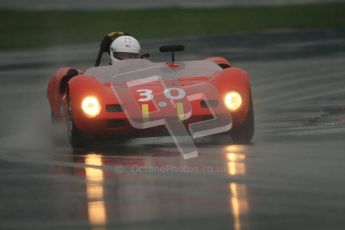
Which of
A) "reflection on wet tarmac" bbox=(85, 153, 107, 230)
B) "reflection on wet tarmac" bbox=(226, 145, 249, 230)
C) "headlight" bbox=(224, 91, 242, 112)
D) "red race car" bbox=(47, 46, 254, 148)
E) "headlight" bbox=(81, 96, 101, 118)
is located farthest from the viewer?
"headlight" bbox=(224, 91, 242, 112)

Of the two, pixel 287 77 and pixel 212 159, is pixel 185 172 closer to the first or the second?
pixel 212 159

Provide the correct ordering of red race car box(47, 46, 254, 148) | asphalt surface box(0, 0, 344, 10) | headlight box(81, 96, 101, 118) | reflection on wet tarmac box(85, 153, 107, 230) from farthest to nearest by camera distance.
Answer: asphalt surface box(0, 0, 344, 10), headlight box(81, 96, 101, 118), red race car box(47, 46, 254, 148), reflection on wet tarmac box(85, 153, 107, 230)

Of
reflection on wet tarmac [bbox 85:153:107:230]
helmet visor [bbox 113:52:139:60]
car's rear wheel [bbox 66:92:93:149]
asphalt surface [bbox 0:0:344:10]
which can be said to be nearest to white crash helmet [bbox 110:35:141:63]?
helmet visor [bbox 113:52:139:60]

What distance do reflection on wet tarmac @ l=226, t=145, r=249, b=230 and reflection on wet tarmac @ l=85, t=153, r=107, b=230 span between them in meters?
0.82

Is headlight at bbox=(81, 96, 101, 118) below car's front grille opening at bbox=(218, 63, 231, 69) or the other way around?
below

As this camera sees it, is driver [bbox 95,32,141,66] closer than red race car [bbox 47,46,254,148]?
No

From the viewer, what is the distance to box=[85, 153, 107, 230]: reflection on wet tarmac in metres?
7.84

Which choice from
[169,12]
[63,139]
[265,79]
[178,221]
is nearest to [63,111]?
[63,139]

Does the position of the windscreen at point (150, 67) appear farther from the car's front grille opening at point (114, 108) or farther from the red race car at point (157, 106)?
the car's front grille opening at point (114, 108)

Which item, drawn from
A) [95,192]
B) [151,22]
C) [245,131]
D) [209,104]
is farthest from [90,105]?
[151,22]

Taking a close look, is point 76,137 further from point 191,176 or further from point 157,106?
point 191,176

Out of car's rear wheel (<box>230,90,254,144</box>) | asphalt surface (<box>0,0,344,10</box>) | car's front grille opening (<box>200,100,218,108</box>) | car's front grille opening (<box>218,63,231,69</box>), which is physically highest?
asphalt surface (<box>0,0,344,10</box>)

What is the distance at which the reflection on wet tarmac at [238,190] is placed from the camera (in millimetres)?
A: 7691

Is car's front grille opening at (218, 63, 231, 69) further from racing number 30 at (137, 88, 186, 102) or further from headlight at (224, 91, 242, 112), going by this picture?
racing number 30 at (137, 88, 186, 102)
